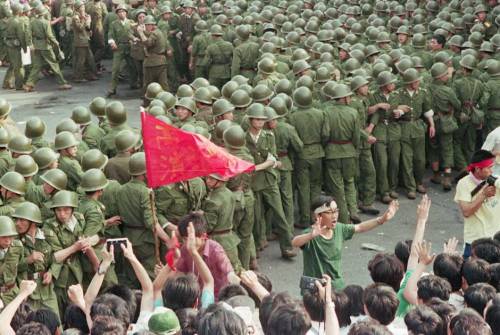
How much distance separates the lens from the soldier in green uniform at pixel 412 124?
13.3 m

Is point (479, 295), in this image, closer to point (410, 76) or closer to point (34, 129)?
point (34, 129)

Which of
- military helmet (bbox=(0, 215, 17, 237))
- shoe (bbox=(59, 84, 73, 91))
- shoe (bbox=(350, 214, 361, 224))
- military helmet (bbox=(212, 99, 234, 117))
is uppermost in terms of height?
military helmet (bbox=(0, 215, 17, 237))

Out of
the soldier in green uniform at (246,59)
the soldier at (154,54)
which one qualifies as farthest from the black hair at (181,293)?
the soldier at (154,54)

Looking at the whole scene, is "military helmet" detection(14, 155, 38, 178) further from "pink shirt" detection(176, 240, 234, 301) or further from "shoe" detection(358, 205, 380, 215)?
"shoe" detection(358, 205, 380, 215)

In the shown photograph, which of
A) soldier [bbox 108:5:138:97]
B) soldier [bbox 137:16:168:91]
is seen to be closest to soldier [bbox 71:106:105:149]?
soldier [bbox 137:16:168:91]

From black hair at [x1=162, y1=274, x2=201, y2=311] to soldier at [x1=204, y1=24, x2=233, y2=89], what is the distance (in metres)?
10.7

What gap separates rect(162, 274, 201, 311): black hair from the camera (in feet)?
22.0

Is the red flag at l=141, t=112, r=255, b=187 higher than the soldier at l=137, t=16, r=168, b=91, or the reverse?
the red flag at l=141, t=112, r=255, b=187

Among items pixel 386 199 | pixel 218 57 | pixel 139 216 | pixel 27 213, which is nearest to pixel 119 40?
pixel 218 57

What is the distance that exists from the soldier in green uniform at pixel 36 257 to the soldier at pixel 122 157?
6.02 ft

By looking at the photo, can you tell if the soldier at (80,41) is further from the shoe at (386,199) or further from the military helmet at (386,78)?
the shoe at (386,199)

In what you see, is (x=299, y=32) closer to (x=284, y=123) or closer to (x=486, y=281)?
(x=284, y=123)

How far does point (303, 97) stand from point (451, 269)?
5173 millimetres

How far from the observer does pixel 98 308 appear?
21.2 feet
